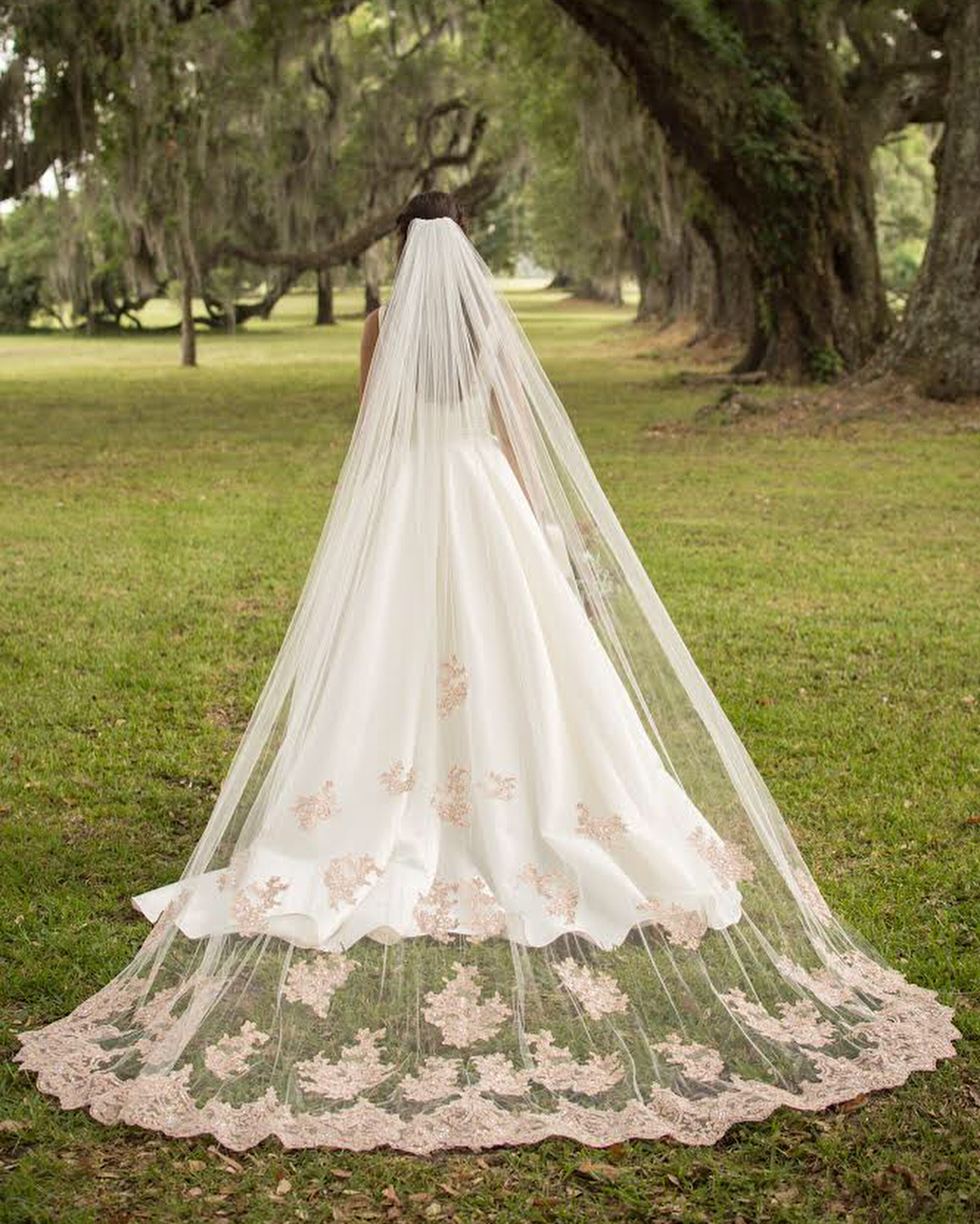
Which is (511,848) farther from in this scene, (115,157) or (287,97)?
(287,97)

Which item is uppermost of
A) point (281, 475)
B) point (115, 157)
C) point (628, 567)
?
point (115, 157)

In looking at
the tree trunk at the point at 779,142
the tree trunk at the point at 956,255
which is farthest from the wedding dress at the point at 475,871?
the tree trunk at the point at 779,142

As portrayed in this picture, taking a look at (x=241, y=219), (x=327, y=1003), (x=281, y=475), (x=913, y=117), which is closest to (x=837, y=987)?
(x=327, y=1003)

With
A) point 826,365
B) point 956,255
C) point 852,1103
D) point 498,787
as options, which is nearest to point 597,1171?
point 852,1103

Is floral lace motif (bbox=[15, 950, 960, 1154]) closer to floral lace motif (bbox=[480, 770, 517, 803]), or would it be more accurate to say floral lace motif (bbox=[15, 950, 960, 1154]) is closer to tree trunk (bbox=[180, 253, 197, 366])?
floral lace motif (bbox=[480, 770, 517, 803])

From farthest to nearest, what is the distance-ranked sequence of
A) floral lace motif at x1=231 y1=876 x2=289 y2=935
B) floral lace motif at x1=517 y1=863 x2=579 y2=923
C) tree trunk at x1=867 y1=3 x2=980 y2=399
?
tree trunk at x1=867 y1=3 x2=980 y2=399
floral lace motif at x1=517 y1=863 x2=579 y2=923
floral lace motif at x1=231 y1=876 x2=289 y2=935

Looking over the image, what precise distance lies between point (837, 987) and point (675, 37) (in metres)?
13.9

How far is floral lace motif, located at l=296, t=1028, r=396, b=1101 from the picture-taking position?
304cm

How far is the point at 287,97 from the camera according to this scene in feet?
92.3

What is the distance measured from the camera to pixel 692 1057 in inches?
124

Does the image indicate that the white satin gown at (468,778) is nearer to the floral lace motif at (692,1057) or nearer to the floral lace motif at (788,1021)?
the floral lace motif at (788,1021)

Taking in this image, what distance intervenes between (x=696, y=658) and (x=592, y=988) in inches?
128

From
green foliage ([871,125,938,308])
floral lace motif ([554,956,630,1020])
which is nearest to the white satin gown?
floral lace motif ([554,956,630,1020])

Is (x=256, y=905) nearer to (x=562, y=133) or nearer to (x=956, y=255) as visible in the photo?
(x=956, y=255)
